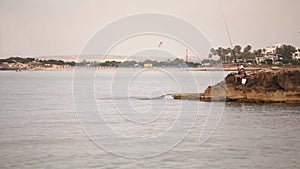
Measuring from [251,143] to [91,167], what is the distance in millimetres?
9932

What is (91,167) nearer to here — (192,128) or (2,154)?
(2,154)

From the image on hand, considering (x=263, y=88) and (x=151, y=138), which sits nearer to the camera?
(x=151, y=138)

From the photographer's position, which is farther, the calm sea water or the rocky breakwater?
the rocky breakwater

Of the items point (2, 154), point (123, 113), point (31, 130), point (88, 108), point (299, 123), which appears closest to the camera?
point (2, 154)

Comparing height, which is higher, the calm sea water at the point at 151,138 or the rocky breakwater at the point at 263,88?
the rocky breakwater at the point at 263,88

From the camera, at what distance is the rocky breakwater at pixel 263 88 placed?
2003 inches

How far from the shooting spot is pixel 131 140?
1131 inches

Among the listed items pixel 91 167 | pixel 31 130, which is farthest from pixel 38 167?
pixel 31 130

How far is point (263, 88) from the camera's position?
→ 52062 millimetres

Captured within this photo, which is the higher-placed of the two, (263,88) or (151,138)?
(263,88)

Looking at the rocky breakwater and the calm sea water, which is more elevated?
the rocky breakwater

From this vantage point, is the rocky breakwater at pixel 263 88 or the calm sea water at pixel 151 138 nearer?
the calm sea water at pixel 151 138

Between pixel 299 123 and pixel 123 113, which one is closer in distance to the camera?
pixel 299 123

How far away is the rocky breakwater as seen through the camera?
5088 centimetres
